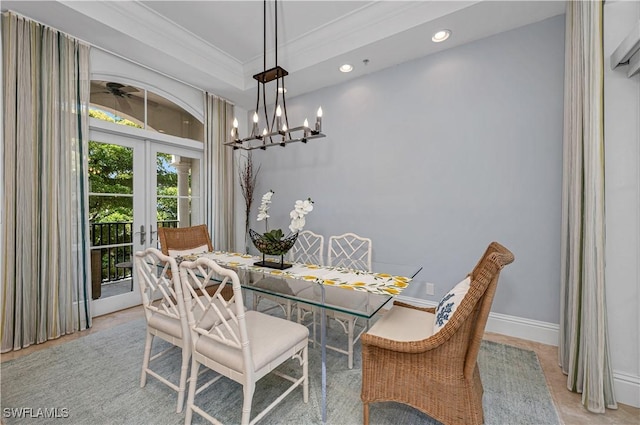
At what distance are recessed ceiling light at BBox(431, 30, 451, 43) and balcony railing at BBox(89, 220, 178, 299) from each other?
382 centimetres

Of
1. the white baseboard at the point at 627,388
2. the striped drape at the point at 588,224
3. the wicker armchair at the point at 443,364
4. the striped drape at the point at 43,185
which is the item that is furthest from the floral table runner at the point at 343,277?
the striped drape at the point at 43,185

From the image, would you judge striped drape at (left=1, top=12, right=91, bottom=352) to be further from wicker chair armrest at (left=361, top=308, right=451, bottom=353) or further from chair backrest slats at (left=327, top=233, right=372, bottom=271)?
wicker chair armrest at (left=361, top=308, right=451, bottom=353)

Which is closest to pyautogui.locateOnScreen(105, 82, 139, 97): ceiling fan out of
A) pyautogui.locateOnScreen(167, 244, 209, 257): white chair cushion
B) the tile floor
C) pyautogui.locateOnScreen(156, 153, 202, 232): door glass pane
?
pyautogui.locateOnScreen(156, 153, 202, 232): door glass pane

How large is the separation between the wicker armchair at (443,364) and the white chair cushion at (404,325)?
0.47 feet

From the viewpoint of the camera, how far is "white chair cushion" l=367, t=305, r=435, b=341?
4.93ft

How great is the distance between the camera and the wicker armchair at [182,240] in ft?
8.69

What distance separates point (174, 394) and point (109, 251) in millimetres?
2093

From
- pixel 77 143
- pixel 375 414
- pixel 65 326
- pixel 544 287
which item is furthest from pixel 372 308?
pixel 77 143

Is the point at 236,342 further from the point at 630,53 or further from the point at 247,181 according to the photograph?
the point at 247,181

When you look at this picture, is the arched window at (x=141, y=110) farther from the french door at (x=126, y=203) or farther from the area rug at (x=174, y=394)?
the area rug at (x=174, y=394)

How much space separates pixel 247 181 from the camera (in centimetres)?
429

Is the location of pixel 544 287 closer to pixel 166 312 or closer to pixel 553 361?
pixel 553 361

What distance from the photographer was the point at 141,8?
2.64 metres

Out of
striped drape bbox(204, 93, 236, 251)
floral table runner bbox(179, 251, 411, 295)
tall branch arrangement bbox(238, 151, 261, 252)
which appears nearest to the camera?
floral table runner bbox(179, 251, 411, 295)
